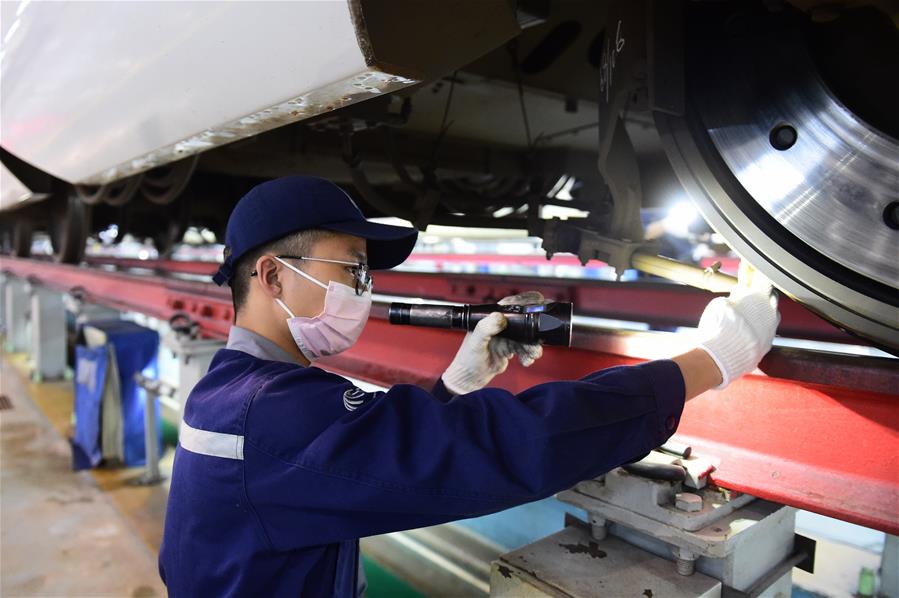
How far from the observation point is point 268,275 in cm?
105

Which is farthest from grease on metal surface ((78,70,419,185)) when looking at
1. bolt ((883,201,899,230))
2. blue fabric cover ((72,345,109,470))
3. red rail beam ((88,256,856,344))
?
blue fabric cover ((72,345,109,470))

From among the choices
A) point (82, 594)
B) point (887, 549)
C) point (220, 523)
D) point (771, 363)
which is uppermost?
point (771, 363)

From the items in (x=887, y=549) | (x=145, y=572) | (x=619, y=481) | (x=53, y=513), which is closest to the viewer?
(x=619, y=481)

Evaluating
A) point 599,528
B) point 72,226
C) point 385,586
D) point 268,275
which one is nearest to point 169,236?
point 72,226

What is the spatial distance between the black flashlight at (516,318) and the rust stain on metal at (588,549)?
0.35 meters

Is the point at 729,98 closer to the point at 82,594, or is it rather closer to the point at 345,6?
the point at 345,6

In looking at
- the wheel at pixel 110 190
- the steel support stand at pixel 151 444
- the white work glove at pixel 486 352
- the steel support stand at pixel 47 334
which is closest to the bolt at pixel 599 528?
the white work glove at pixel 486 352

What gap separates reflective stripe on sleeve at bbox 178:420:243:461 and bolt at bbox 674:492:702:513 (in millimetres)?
625

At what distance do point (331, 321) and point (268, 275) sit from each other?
126mm

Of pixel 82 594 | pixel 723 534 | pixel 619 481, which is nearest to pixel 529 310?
pixel 619 481

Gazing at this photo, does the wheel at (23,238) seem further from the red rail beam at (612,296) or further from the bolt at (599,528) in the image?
the bolt at (599,528)

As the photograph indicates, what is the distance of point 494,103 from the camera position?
7.68ft

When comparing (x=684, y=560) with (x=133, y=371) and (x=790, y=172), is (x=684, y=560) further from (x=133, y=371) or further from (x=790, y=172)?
(x=133, y=371)

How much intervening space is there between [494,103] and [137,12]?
1.52 metres
